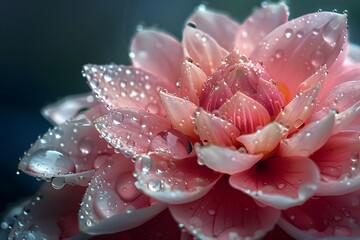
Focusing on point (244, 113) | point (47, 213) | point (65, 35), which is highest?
point (244, 113)

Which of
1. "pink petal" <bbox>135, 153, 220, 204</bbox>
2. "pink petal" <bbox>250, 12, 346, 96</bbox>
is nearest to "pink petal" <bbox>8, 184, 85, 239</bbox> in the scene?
"pink petal" <bbox>135, 153, 220, 204</bbox>

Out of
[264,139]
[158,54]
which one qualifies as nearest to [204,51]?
[158,54]

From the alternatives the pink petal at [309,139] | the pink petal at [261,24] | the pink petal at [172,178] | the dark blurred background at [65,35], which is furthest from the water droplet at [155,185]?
the dark blurred background at [65,35]

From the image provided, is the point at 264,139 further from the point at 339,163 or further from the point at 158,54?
the point at 158,54

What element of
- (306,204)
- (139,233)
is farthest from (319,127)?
(139,233)

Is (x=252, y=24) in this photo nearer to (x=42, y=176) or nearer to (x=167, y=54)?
(x=167, y=54)

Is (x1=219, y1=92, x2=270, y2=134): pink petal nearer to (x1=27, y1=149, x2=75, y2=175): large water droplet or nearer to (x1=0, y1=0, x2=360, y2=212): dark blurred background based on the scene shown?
(x1=27, y1=149, x2=75, y2=175): large water droplet
